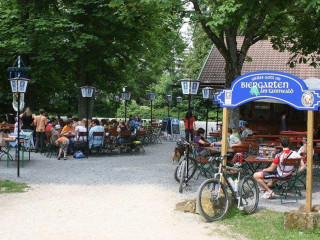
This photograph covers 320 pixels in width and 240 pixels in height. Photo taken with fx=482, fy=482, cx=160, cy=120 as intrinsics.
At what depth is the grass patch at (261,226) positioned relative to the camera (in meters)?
6.94

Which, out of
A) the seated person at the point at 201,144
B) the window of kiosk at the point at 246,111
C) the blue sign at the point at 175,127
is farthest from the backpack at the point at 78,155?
the window of kiosk at the point at 246,111

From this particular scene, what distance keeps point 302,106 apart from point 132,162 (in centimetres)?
808

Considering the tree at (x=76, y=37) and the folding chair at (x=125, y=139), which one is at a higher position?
the tree at (x=76, y=37)

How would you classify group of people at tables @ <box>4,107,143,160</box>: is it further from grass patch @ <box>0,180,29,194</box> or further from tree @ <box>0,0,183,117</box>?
grass patch @ <box>0,180,29,194</box>

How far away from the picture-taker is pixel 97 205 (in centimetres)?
892

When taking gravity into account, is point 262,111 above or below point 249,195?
above

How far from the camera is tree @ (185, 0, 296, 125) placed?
12.7 meters

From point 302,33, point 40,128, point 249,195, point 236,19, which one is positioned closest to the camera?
point 249,195

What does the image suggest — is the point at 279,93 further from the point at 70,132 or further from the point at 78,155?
the point at 70,132

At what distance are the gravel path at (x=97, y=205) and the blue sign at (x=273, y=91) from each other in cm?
223

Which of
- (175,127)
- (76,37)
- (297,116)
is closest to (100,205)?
(76,37)

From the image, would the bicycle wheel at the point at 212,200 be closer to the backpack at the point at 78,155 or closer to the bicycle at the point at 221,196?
the bicycle at the point at 221,196

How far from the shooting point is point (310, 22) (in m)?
15.5

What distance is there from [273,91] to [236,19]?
4.69 m
